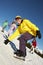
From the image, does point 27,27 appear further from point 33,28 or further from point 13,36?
point 13,36

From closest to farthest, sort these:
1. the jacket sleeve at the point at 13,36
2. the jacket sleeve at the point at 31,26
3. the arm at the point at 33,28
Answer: the arm at the point at 33,28
the jacket sleeve at the point at 31,26
the jacket sleeve at the point at 13,36

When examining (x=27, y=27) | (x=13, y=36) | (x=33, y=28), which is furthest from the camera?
(x=13, y=36)

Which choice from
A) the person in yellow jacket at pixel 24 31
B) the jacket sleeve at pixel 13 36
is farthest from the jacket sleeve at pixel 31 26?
the jacket sleeve at pixel 13 36

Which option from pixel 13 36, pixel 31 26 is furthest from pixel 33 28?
pixel 13 36

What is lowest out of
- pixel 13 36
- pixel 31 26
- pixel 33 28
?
A: pixel 13 36

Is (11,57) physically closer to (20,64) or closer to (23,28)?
(20,64)

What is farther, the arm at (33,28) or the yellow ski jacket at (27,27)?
the yellow ski jacket at (27,27)

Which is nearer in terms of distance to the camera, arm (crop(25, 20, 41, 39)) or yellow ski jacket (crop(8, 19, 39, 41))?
arm (crop(25, 20, 41, 39))

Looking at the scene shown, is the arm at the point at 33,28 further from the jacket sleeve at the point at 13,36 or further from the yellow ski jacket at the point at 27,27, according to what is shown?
the jacket sleeve at the point at 13,36

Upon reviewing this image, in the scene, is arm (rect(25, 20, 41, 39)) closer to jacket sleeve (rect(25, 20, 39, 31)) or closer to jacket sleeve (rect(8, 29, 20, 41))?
jacket sleeve (rect(25, 20, 39, 31))

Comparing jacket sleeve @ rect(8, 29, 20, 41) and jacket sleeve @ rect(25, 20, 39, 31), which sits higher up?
jacket sleeve @ rect(25, 20, 39, 31)

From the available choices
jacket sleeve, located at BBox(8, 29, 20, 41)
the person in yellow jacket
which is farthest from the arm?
jacket sleeve, located at BBox(8, 29, 20, 41)

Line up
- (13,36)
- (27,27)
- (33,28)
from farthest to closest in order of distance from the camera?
(13,36) < (27,27) < (33,28)

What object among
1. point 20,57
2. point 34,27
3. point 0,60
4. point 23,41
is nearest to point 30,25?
point 34,27
